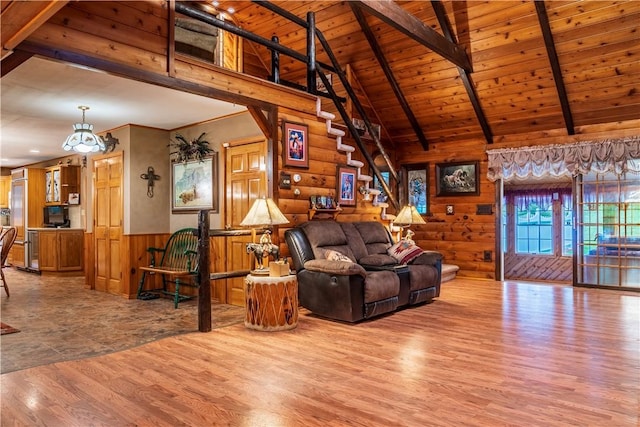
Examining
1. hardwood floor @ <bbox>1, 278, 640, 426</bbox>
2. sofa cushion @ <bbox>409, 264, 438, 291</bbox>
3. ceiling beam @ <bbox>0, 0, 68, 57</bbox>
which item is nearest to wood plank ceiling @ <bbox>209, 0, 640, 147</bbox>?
sofa cushion @ <bbox>409, 264, 438, 291</bbox>

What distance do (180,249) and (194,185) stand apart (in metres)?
0.92

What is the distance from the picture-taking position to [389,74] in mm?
7066

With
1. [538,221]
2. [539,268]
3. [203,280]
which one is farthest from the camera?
[538,221]

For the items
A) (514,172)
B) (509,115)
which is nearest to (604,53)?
(509,115)

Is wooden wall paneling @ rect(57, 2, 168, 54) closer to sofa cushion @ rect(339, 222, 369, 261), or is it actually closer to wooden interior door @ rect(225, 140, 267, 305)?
wooden interior door @ rect(225, 140, 267, 305)

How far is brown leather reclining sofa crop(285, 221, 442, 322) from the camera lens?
423 cm

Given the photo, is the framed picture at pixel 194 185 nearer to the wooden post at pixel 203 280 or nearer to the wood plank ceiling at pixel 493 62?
the wooden post at pixel 203 280

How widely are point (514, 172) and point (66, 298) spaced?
23.2 feet

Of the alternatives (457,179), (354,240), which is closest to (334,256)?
(354,240)

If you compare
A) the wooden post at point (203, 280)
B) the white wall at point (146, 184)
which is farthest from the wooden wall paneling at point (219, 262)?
the wooden post at point (203, 280)

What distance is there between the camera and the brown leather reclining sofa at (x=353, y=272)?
4.23m

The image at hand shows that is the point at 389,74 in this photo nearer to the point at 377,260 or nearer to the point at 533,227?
the point at 377,260

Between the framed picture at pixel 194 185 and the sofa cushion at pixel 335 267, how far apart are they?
1983 mm

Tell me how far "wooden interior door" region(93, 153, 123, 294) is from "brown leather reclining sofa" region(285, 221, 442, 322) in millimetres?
2956
